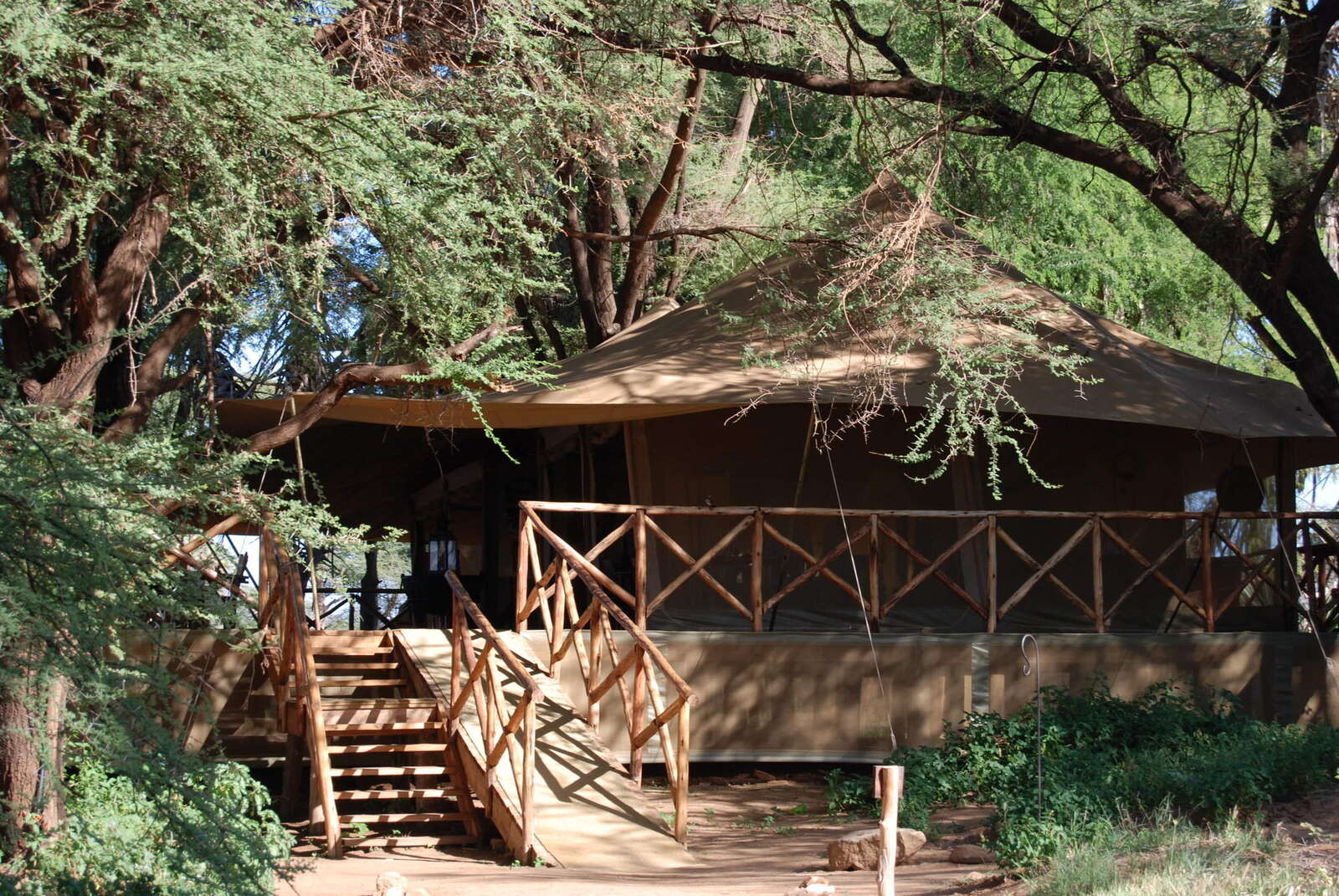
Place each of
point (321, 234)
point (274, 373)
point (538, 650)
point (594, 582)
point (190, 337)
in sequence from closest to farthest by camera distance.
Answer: point (321, 234) → point (594, 582) → point (538, 650) → point (190, 337) → point (274, 373)

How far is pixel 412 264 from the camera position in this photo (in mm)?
7543

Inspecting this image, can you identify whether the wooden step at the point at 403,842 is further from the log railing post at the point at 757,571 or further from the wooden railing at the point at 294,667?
the log railing post at the point at 757,571

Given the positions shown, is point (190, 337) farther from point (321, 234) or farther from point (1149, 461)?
point (1149, 461)

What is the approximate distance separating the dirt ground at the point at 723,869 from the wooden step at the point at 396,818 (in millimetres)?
209

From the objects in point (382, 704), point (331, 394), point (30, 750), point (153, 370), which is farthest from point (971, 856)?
point (153, 370)

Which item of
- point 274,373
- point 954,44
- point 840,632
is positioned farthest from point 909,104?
point 274,373

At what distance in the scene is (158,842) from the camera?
164 inches

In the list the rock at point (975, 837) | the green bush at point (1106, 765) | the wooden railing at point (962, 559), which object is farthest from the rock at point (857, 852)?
the wooden railing at point (962, 559)


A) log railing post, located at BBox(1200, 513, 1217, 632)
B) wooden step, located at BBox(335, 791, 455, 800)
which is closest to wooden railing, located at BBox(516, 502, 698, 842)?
wooden step, located at BBox(335, 791, 455, 800)

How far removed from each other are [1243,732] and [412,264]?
5.61 meters

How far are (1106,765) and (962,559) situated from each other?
9.77 feet

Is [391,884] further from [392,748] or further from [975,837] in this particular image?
[975,837]

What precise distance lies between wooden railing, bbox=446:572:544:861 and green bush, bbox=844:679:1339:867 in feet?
6.83

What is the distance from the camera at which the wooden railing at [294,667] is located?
674cm
